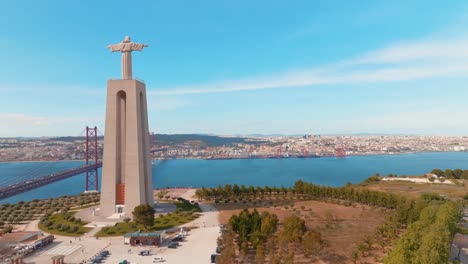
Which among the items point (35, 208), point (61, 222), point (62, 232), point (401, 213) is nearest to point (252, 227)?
point (401, 213)

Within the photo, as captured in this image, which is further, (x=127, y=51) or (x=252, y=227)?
(x=127, y=51)

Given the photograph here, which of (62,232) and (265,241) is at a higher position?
(265,241)

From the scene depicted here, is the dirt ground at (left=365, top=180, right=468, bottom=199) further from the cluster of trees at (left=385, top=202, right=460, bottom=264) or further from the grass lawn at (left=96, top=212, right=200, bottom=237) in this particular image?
the grass lawn at (left=96, top=212, right=200, bottom=237)

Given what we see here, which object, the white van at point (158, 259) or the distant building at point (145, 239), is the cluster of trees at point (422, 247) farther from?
the distant building at point (145, 239)

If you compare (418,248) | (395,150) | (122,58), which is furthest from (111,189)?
(395,150)

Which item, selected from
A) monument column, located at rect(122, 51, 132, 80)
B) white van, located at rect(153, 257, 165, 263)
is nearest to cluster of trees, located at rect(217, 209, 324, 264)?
white van, located at rect(153, 257, 165, 263)

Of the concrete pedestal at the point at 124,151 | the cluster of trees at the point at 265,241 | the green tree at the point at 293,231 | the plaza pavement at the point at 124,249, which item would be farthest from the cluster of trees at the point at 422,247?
the concrete pedestal at the point at 124,151

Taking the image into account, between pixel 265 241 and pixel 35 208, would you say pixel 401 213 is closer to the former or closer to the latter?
pixel 265 241

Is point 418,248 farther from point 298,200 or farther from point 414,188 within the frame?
point 414,188
